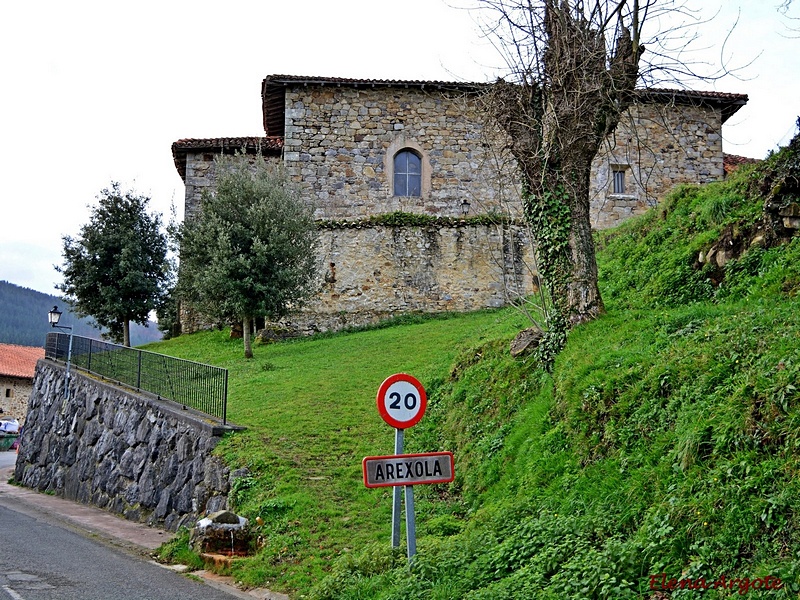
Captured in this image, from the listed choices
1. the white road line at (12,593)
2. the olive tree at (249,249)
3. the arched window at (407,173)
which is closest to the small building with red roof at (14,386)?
the olive tree at (249,249)

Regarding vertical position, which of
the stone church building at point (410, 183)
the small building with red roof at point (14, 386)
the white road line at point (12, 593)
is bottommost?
the small building with red roof at point (14, 386)

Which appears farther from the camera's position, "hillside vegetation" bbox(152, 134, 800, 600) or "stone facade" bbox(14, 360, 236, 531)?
"stone facade" bbox(14, 360, 236, 531)

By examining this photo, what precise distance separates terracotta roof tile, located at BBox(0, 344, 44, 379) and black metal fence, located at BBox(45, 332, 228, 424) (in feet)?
114

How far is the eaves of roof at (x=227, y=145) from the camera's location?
28.9 meters

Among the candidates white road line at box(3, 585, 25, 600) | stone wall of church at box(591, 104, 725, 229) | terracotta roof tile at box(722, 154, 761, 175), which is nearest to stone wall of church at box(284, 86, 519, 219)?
stone wall of church at box(591, 104, 725, 229)

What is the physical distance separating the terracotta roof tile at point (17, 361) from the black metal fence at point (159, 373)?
114 feet

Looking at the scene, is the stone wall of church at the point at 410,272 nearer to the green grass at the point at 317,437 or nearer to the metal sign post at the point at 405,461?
the green grass at the point at 317,437

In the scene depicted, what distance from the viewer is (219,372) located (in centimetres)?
1467

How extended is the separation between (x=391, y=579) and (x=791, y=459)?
3.76 m

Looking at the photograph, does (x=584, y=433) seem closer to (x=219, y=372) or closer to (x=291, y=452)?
(x=291, y=452)

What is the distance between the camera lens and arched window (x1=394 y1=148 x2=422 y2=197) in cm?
2678

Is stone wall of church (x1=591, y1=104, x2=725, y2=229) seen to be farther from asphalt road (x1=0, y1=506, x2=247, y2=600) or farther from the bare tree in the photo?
asphalt road (x1=0, y1=506, x2=247, y2=600)

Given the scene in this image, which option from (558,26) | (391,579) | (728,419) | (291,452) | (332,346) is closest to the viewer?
(728,419)

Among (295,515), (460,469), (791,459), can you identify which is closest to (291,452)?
(295,515)
